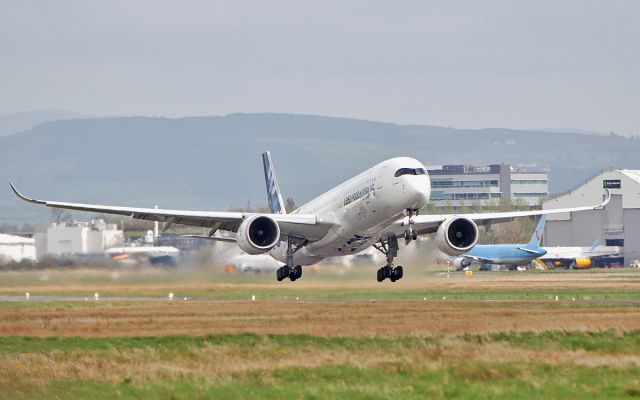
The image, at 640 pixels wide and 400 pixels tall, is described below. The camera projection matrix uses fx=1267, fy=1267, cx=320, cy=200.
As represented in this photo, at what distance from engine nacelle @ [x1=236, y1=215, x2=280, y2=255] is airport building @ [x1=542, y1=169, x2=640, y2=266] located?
8314 centimetres

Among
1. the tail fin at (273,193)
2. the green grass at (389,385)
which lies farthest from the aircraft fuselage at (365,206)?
the green grass at (389,385)

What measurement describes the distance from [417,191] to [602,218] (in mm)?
92537

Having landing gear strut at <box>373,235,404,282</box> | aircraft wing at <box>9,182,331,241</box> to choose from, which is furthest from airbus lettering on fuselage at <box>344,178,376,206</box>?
landing gear strut at <box>373,235,404,282</box>

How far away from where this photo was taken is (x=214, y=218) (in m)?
55.2

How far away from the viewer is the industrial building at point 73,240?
70.1 meters

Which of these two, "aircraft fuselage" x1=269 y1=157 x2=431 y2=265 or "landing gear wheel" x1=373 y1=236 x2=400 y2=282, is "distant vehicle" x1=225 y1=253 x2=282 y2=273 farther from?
"landing gear wheel" x1=373 y1=236 x2=400 y2=282

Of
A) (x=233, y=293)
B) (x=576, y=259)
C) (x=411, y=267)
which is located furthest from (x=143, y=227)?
(x=576, y=259)

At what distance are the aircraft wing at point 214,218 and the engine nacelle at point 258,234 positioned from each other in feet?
1.47

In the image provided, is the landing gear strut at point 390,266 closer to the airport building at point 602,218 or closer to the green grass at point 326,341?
the green grass at point 326,341

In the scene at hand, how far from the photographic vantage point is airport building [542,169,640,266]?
Result: 435 ft

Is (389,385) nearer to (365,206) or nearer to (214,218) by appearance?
(365,206)


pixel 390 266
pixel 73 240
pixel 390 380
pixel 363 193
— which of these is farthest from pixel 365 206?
pixel 73 240

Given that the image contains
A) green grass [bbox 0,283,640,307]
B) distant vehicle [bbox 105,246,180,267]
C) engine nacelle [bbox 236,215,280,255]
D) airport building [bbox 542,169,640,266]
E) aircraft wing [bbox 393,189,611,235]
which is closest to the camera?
engine nacelle [bbox 236,215,280,255]

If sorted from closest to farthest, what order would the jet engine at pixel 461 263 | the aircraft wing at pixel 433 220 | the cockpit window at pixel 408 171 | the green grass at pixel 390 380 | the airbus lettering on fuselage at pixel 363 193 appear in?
the green grass at pixel 390 380
the cockpit window at pixel 408 171
the airbus lettering on fuselage at pixel 363 193
the aircraft wing at pixel 433 220
the jet engine at pixel 461 263
